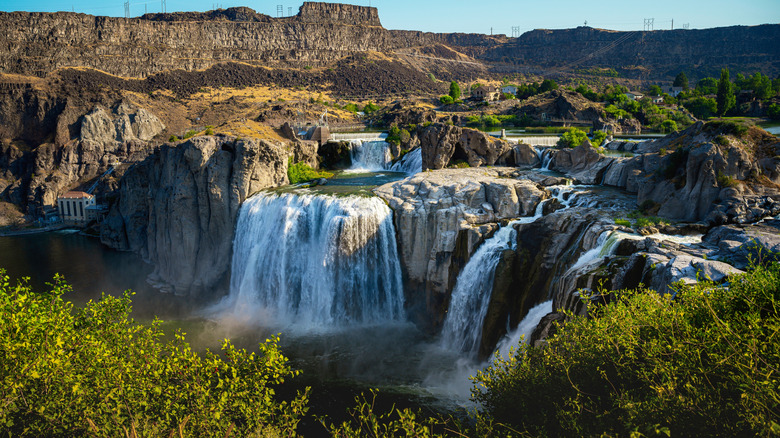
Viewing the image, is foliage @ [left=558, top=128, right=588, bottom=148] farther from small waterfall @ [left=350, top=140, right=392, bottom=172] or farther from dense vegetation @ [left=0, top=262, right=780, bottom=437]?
dense vegetation @ [left=0, top=262, right=780, bottom=437]

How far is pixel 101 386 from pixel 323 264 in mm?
20028

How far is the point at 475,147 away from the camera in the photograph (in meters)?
40.4

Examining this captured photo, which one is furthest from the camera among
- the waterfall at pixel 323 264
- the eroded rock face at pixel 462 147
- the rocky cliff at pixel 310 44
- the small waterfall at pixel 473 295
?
the rocky cliff at pixel 310 44

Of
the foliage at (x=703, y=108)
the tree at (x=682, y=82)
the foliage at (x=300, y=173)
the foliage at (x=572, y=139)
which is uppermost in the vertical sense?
the tree at (x=682, y=82)

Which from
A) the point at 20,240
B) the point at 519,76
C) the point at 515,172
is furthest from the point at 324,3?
the point at 515,172

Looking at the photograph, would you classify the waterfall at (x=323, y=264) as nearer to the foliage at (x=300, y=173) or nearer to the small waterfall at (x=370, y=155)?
the foliage at (x=300, y=173)

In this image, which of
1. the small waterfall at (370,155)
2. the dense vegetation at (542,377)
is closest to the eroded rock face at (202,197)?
Answer: the small waterfall at (370,155)

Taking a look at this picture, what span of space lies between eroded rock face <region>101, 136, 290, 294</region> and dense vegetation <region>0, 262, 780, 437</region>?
2382cm

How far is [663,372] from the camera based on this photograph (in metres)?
9.04

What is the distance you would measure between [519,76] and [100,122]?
123 metres

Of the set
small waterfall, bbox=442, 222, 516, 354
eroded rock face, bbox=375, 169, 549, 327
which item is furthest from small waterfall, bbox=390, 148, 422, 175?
small waterfall, bbox=442, 222, 516, 354

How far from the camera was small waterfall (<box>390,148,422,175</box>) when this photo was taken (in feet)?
146

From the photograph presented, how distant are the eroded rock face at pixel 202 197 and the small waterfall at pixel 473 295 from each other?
59.5 feet

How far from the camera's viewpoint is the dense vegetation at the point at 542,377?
865cm
